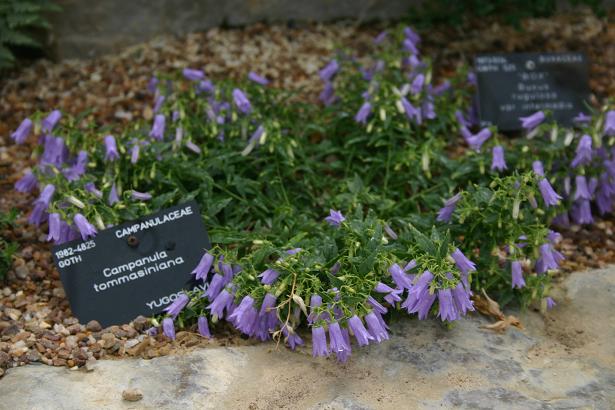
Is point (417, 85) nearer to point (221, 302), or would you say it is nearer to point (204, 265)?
point (204, 265)

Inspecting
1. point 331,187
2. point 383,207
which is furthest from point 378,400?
point 331,187

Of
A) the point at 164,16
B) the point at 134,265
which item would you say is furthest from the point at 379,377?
the point at 164,16

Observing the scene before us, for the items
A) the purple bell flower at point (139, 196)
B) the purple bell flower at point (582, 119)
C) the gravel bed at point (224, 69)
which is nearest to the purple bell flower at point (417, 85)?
the gravel bed at point (224, 69)

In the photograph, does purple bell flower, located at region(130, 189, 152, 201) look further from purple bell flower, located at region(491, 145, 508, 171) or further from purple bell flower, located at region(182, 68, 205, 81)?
purple bell flower, located at region(491, 145, 508, 171)

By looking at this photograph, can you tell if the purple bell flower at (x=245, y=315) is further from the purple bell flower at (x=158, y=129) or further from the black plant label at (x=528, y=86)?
the black plant label at (x=528, y=86)

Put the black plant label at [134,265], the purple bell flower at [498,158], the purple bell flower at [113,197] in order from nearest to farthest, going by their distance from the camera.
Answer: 1. the black plant label at [134,265]
2. the purple bell flower at [113,197]
3. the purple bell flower at [498,158]
